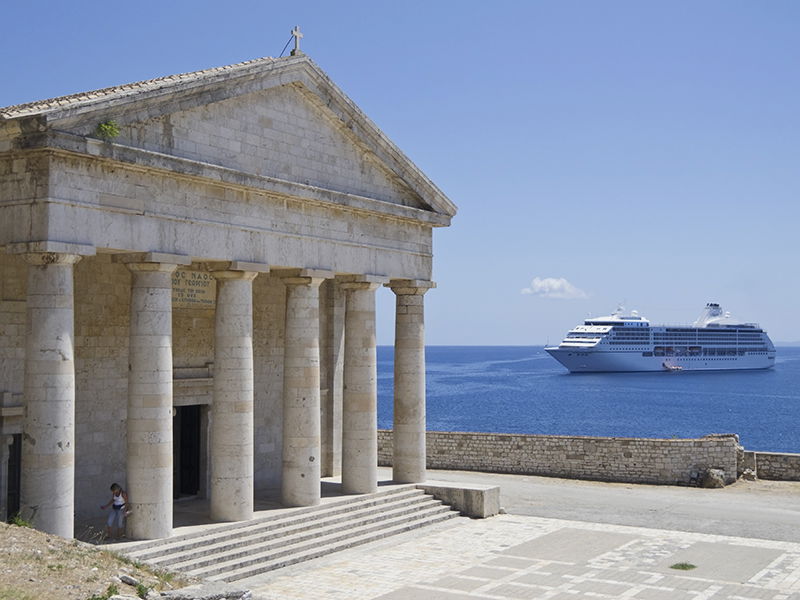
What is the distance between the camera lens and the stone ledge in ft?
81.6

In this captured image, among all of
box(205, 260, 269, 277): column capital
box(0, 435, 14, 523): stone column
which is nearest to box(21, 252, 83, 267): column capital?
box(205, 260, 269, 277): column capital

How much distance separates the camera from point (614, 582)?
18.3 meters

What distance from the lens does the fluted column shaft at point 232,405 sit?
2003cm

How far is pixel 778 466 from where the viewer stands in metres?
31.2

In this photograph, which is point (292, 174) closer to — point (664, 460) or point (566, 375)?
point (664, 460)

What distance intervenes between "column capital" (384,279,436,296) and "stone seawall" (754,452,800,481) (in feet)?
43.0

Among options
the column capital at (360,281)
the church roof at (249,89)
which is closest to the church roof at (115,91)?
the church roof at (249,89)

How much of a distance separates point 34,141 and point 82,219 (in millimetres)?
1512

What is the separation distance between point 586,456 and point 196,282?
14.4 m

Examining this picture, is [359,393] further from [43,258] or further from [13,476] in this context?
[43,258]

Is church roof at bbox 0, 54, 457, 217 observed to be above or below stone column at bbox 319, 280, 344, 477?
above

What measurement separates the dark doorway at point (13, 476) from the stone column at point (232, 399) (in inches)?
147

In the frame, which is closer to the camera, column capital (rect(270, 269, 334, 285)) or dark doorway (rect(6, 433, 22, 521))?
dark doorway (rect(6, 433, 22, 521))

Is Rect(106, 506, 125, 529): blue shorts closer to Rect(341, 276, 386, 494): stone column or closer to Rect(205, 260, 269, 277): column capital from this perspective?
Rect(205, 260, 269, 277): column capital
